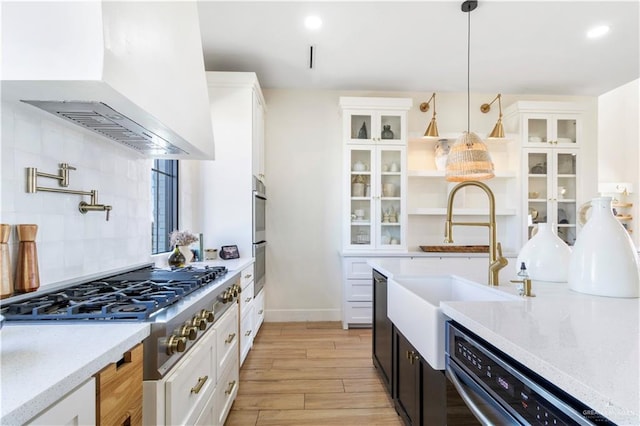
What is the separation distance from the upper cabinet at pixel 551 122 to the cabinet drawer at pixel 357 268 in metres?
2.39

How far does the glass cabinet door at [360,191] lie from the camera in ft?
12.6

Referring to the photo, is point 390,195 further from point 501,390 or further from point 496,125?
point 501,390

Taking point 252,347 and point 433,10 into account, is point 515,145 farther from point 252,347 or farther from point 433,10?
point 252,347

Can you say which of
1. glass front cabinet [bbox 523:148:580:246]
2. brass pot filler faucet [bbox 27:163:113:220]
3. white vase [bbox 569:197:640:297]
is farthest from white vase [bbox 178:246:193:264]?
glass front cabinet [bbox 523:148:580:246]

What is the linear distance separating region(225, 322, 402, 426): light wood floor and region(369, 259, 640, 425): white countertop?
1.29 metres

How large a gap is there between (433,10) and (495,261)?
209 cm

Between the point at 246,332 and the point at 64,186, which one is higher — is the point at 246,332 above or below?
below

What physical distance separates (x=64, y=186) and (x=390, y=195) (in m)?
3.11

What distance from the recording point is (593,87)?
4.07 metres

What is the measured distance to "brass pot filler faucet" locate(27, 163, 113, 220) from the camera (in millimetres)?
1315

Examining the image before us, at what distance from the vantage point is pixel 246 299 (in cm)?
279

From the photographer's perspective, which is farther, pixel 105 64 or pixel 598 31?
pixel 598 31

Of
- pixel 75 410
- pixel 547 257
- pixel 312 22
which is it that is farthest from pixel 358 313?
pixel 75 410

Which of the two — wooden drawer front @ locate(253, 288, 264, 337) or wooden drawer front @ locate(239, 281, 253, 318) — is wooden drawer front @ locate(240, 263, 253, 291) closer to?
wooden drawer front @ locate(239, 281, 253, 318)
